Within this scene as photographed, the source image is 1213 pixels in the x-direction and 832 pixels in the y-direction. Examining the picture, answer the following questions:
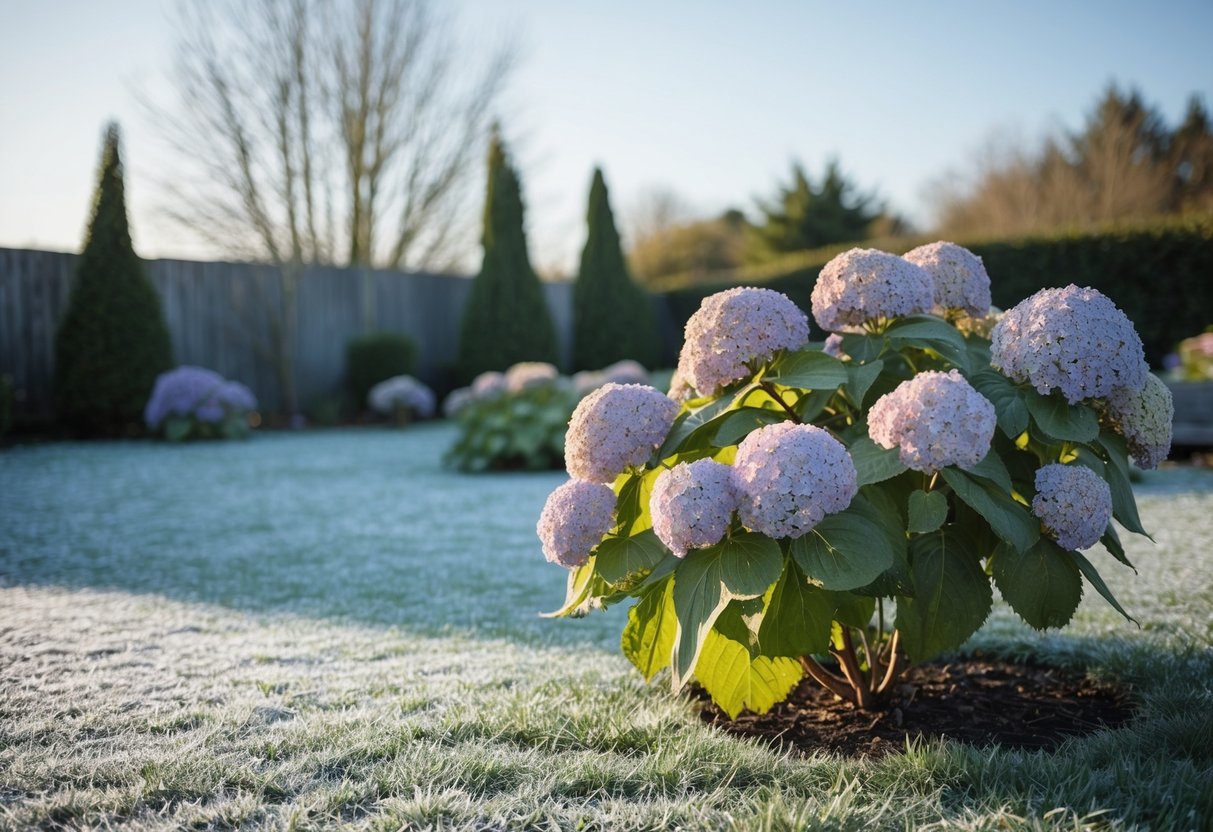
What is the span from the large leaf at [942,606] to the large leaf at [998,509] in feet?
0.49

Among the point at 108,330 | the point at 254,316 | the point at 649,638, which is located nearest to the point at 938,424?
the point at 649,638

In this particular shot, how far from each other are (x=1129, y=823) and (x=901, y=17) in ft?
38.5

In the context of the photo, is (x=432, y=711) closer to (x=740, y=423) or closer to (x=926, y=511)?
(x=740, y=423)

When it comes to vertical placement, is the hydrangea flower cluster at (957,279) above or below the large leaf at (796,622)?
above

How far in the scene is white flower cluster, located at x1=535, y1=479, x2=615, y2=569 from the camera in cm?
156

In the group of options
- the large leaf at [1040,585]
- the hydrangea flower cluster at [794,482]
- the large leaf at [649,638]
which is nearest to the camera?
the hydrangea flower cluster at [794,482]

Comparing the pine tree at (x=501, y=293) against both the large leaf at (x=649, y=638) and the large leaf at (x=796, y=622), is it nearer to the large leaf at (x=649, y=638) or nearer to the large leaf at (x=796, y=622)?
the large leaf at (x=649, y=638)

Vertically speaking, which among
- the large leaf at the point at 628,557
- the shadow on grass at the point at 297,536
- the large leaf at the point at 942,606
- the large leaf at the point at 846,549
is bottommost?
the shadow on grass at the point at 297,536

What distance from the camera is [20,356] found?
336 inches

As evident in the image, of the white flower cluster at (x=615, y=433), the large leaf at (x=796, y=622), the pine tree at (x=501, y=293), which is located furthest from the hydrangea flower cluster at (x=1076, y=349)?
the pine tree at (x=501, y=293)

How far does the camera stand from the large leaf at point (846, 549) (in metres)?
1.33

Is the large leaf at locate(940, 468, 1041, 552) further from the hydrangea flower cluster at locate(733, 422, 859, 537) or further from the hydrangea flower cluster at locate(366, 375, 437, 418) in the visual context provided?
the hydrangea flower cluster at locate(366, 375, 437, 418)

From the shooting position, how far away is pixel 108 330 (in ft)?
27.6

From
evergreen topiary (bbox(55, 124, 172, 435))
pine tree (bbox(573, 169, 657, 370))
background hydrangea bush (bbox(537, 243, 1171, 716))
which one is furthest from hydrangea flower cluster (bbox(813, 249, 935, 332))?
pine tree (bbox(573, 169, 657, 370))
